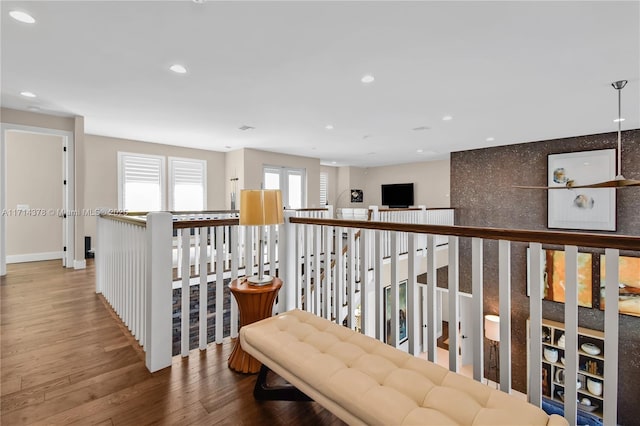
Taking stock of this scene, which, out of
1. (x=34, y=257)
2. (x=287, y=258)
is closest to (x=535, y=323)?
(x=287, y=258)

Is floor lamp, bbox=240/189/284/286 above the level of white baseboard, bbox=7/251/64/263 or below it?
above

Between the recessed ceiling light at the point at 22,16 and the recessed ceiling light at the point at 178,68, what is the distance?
990 mm

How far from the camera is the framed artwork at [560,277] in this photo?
16.8 ft

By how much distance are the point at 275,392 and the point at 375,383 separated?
757mm

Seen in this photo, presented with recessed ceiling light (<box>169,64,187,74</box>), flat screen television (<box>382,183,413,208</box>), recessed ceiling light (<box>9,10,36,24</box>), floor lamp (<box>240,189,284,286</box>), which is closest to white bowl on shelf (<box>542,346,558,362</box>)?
flat screen television (<box>382,183,413,208</box>)

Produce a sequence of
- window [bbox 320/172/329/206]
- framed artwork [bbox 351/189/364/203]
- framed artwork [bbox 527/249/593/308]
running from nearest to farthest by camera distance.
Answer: framed artwork [bbox 527/249/593/308] < window [bbox 320/172/329/206] < framed artwork [bbox 351/189/364/203]

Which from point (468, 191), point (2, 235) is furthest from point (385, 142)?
point (2, 235)

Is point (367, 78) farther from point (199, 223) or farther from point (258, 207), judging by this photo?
point (199, 223)

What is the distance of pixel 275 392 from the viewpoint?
168 cm

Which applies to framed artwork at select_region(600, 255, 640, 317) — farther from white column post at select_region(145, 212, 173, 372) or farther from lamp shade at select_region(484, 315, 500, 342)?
white column post at select_region(145, 212, 173, 372)

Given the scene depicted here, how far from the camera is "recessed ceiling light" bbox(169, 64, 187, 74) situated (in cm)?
290

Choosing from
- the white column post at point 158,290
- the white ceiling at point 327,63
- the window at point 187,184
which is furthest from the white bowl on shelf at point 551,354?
the window at point 187,184

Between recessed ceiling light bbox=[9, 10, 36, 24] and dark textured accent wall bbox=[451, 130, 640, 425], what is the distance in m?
7.20

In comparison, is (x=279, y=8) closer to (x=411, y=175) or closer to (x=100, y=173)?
(x=100, y=173)
